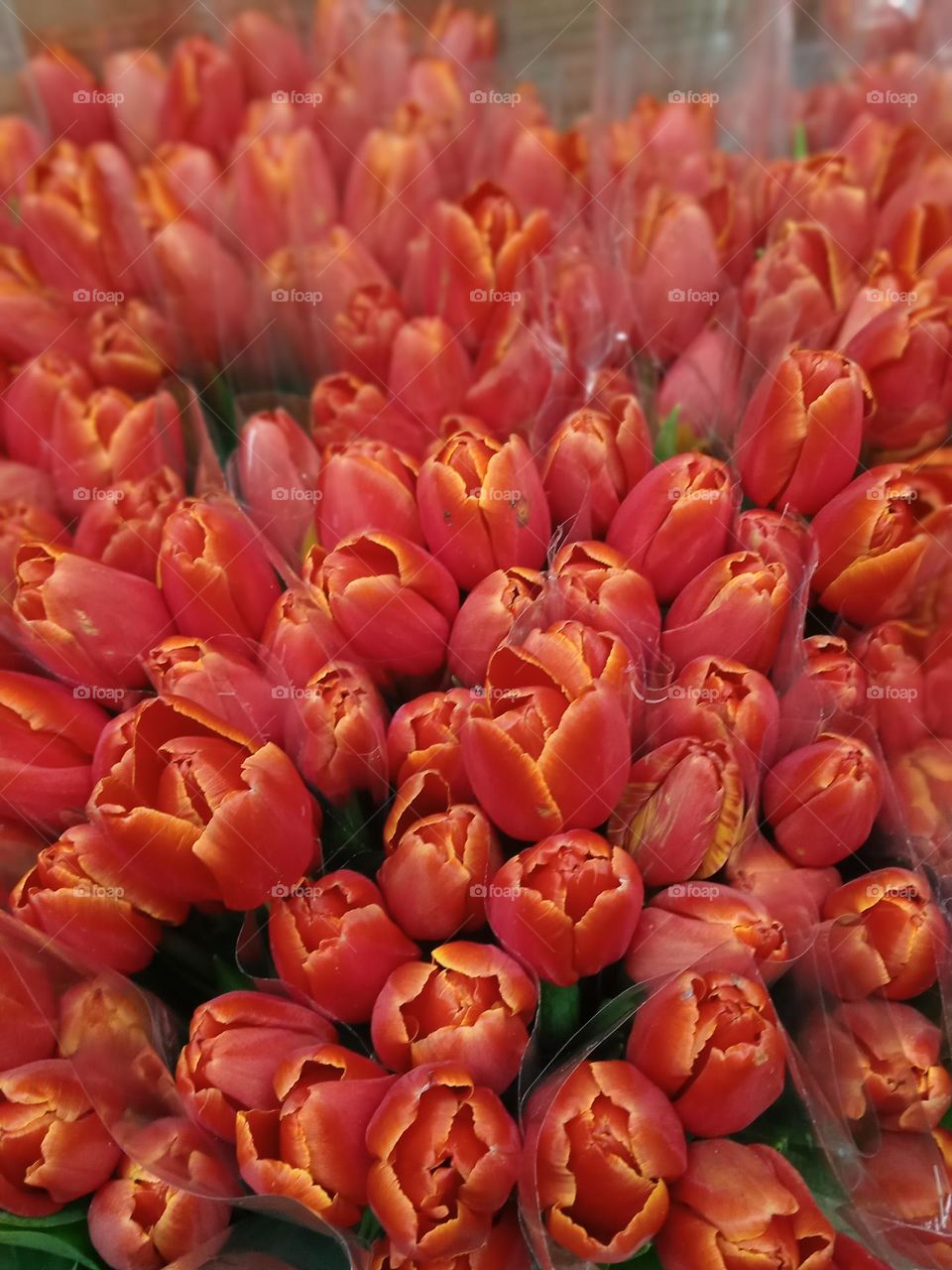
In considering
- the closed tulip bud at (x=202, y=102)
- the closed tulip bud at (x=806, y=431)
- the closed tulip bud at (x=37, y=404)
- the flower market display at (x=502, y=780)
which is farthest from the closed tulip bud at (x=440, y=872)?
the closed tulip bud at (x=202, y=102)

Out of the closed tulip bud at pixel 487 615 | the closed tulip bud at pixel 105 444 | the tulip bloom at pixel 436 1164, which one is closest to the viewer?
the tulip bloom at pixel 436 1164

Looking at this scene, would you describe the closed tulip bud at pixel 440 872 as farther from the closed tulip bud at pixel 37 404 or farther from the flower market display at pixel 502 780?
the closed tulip bud at pixel 37 404

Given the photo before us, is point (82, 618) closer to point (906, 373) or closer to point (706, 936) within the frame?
point (706, 936)

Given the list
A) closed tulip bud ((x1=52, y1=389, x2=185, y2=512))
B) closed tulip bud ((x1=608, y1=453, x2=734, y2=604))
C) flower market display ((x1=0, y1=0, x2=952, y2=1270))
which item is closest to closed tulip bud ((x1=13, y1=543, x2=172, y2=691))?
flower market display ((x1=0, y1=0, x2=952, y2=1270))

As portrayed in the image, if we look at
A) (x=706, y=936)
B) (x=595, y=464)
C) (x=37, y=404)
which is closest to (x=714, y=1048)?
(x=706, y=936)

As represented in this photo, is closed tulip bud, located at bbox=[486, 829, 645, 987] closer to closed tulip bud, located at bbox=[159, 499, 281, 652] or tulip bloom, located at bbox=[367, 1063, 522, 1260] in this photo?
tulip bloom, located at bbox=[367, 1063, 522, 1260]
